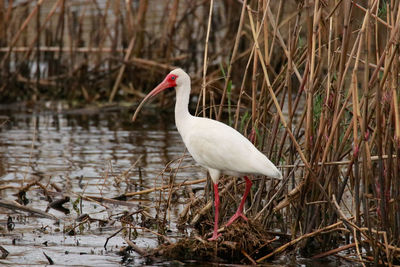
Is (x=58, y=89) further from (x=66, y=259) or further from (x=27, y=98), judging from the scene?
(x=66, y=259)

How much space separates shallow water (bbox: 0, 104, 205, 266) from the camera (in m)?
6.66

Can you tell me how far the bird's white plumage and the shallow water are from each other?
546 mm

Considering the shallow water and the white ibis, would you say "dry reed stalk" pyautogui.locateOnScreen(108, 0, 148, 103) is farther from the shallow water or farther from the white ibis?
the white ibis

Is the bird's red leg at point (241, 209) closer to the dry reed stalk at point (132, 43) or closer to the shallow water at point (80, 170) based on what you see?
the shallow water at point (80, 170)

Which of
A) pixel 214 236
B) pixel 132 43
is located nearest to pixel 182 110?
pixel 214 236

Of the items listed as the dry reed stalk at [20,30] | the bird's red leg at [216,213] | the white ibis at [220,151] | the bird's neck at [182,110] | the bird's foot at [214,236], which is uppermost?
the dry reed stalk at [20,30]

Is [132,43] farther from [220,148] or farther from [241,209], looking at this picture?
[241,209]

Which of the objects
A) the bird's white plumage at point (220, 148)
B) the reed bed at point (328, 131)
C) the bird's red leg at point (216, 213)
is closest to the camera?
the reed bed at point (328, 131)

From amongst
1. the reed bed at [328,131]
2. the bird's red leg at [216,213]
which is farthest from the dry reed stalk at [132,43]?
the bird's red leg at [216,213]

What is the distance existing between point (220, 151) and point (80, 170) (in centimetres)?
365

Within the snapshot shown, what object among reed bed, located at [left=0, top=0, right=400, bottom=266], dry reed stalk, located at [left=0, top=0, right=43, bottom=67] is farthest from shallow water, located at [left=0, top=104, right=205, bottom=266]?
reed bed, located at [left=0, top=0, right=400, bottom=266]

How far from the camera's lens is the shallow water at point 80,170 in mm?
6660

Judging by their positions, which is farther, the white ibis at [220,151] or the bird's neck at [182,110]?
the bird's neck at [182,110]

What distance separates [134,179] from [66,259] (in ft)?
9.68
